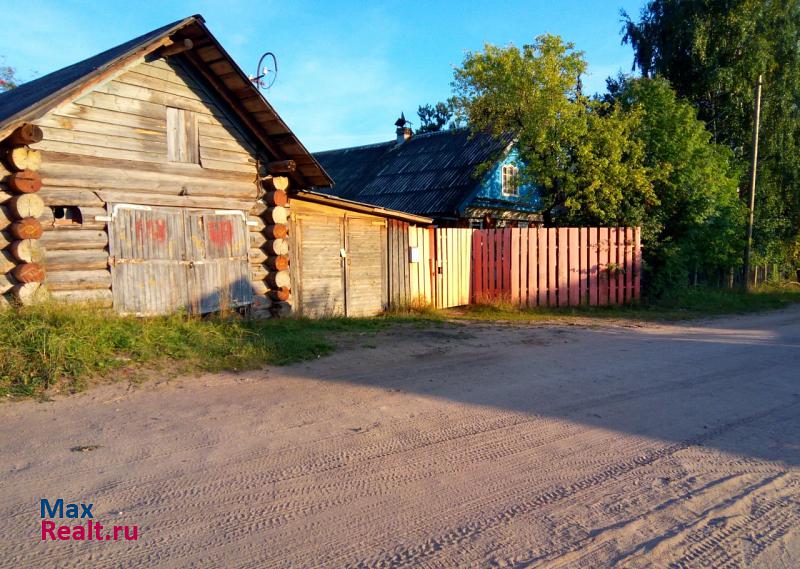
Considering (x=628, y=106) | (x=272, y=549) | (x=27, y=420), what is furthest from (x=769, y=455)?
(x=628, y=106)

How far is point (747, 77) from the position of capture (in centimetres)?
2370

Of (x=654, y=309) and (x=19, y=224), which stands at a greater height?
(x=19, y=224)

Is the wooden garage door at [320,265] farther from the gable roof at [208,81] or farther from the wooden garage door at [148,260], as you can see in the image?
the wooden garage door at [148,260]

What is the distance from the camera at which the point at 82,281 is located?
8578 millimetres

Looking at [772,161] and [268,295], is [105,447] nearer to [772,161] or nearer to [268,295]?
[268,295]

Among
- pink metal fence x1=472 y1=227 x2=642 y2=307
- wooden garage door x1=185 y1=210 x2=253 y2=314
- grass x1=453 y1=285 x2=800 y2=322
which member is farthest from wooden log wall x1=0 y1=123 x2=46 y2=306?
pink metal fence x1=472 y1=227 x2=642 y2=307

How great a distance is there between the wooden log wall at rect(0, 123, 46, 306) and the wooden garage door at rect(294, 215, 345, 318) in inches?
188

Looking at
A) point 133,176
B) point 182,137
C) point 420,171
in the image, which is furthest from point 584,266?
point 133,176

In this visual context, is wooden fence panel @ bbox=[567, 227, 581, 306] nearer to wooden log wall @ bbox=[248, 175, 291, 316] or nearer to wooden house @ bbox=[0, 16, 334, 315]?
wooden house @ bbox=[0, 16, 334, 315]

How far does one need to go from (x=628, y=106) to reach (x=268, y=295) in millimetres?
13800

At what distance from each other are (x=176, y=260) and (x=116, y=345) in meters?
2.69

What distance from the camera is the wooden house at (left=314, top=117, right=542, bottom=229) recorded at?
19.8m

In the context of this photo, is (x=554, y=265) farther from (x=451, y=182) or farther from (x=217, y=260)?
→ (x=217, y=260)

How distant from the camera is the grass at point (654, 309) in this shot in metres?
13.5
